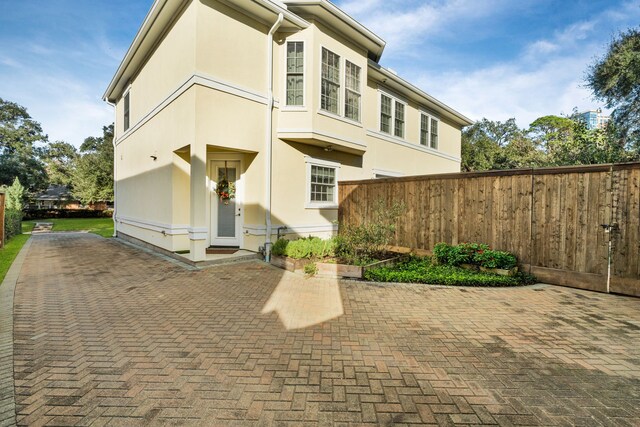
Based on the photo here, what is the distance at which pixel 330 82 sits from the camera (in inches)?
359

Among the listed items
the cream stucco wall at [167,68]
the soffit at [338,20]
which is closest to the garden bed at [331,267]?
the cream stucco wall at [167,68]

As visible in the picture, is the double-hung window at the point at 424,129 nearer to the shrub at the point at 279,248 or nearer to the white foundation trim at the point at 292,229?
the white foundation trim at the point at 292,229

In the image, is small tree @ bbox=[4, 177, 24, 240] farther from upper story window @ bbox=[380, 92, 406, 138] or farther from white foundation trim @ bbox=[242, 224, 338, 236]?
upper story window @ bbox=[380, 92, 406, 138]

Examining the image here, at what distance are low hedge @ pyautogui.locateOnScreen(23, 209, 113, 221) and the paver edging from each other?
30069 millimetres

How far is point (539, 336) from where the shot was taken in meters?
3.66

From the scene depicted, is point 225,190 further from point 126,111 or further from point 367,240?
point 126,111

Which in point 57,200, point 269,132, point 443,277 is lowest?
point 443,277

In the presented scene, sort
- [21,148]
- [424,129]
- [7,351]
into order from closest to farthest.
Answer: [7,351], [424,129], [21,148]

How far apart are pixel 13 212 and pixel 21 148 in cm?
2828

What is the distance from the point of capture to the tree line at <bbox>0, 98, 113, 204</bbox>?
29016mm

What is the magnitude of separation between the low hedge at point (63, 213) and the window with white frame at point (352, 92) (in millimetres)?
32683

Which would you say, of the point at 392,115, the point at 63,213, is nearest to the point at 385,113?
the point at 392,115

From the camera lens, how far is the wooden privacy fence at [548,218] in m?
5.25

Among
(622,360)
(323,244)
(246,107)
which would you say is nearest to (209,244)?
(323,244)
